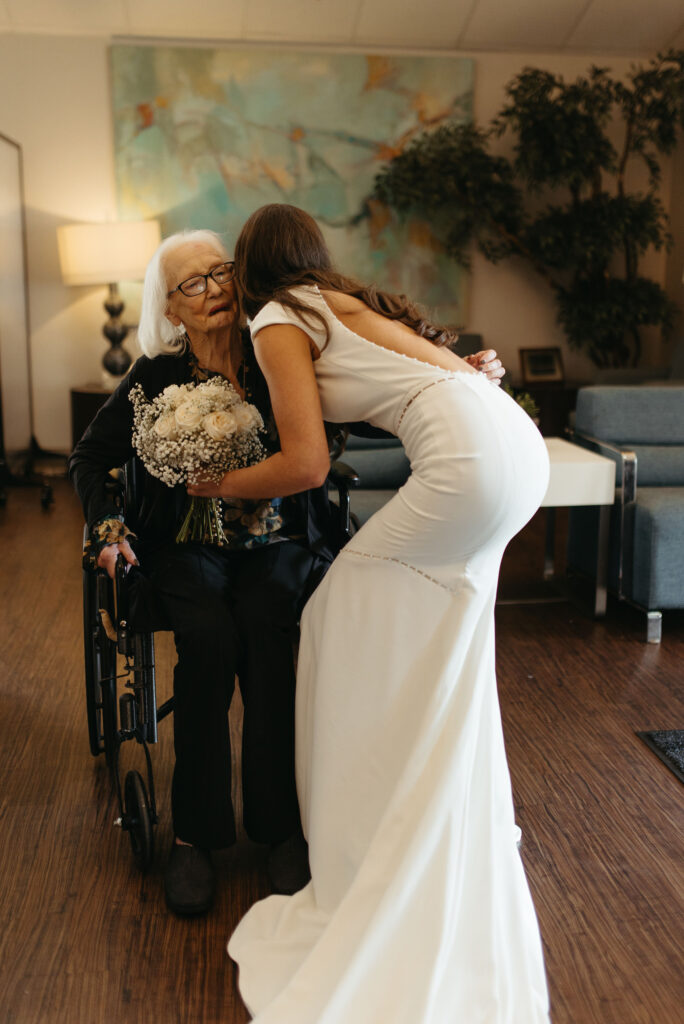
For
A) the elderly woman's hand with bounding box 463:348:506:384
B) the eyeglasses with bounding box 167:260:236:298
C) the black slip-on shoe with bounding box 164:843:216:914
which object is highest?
the eyeglasses with bounding box 167:260:236:298

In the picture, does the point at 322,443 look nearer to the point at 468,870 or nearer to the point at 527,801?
the point at 468,870

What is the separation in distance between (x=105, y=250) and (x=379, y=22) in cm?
224

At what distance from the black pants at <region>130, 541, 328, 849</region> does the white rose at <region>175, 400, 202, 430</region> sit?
309 millimetres

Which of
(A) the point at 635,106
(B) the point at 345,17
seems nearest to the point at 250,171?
(B) the point at 345,17

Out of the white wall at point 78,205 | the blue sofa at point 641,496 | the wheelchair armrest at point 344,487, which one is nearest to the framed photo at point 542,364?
the white wall at point 78,205

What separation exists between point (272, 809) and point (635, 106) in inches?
210

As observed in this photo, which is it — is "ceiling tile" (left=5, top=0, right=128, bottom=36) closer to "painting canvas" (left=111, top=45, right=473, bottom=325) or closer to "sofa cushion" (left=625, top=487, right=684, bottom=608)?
"painting canvas" (left=111, top=45, right=473, bottom=325)

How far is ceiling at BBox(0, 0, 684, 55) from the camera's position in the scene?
5.71 meters

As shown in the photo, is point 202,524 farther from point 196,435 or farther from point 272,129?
point 272,129

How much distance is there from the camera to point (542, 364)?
636 cm

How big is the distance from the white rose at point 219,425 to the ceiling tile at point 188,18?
4.78 metres

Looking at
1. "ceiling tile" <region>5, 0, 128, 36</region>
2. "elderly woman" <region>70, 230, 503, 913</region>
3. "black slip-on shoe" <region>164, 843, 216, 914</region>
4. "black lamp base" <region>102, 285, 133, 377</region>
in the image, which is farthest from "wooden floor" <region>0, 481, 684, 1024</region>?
"ceiling tile" <region>5, 0, 128, 36</region>

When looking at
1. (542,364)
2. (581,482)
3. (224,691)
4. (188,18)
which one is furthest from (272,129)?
(224,691)

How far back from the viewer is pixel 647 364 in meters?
6.70
